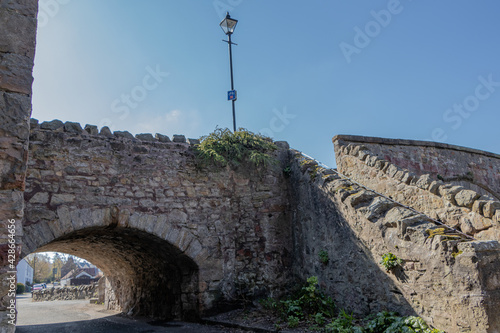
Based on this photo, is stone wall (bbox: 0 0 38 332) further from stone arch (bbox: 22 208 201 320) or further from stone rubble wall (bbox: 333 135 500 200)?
stone rubble wall (bbox: 333 135 500 200)

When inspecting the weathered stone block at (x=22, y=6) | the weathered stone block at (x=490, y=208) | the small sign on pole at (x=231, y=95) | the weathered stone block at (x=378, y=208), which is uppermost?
the small sign on pole at (x=231, y=95)

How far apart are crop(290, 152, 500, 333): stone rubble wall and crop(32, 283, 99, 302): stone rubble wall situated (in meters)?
15.6

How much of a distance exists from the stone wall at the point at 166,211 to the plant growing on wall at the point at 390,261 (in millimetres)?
2672

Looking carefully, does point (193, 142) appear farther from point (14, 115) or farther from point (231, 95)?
point (14, 115)

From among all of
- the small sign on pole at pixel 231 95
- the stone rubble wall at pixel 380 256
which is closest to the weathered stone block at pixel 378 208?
the stone rubble wall at pixel 380 256

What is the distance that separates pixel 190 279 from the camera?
24.0ft

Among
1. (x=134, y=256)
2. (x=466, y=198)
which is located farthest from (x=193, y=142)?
(x=466, y=198)

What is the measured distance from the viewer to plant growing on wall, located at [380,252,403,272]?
17.1ft

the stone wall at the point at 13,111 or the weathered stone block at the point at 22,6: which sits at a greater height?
the weathered stone block at the point at 22,6

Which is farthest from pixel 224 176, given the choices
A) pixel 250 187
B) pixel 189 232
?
pixel 189 232

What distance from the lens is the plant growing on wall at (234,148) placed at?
24.9ft

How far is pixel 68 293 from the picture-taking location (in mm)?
21062

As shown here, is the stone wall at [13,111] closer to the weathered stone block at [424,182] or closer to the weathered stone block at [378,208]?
the weathered stone block at [378,208]

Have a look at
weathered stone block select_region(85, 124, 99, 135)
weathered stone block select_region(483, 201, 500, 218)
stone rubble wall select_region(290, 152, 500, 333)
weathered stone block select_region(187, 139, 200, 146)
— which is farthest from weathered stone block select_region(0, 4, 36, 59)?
weathered stone block select_region(483, 201, 500, 218)
